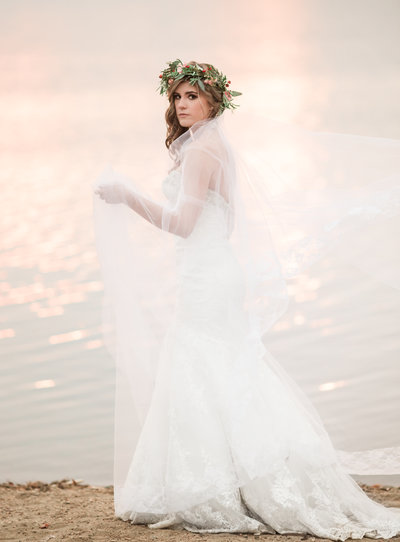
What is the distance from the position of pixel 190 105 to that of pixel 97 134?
15682mm

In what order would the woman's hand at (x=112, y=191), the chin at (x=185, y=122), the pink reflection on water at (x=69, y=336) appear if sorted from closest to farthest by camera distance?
1. the woman's hand at (x=112, y=191)
2. the chin at (x=185, y=122)
3. the pink reflection on water at (x=69, y=336)

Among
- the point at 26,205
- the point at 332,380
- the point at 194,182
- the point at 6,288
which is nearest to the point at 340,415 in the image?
the point at 332,380

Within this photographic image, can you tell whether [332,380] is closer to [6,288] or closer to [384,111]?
[6,288]

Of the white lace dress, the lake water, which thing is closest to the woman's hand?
the white lace dress

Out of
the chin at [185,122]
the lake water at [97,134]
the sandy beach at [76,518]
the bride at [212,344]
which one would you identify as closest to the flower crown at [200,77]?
the bride at [212,344]

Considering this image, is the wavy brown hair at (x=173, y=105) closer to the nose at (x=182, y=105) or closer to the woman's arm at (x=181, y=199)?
the nose at (x=182, y=105)

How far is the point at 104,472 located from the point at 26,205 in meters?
8.94

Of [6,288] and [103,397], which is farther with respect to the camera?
A: [6,288]

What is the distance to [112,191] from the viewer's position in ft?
11.9

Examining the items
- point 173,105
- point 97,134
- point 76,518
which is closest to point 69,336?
point 76,518

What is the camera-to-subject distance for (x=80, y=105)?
2244cm

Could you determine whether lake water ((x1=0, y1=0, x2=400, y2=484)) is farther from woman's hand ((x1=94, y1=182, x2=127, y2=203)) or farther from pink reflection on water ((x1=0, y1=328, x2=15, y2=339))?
woman's hand ((x1=94, y1=182, x2=127, y2=203))

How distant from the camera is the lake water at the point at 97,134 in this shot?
21.8 ft

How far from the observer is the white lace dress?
3443mm
